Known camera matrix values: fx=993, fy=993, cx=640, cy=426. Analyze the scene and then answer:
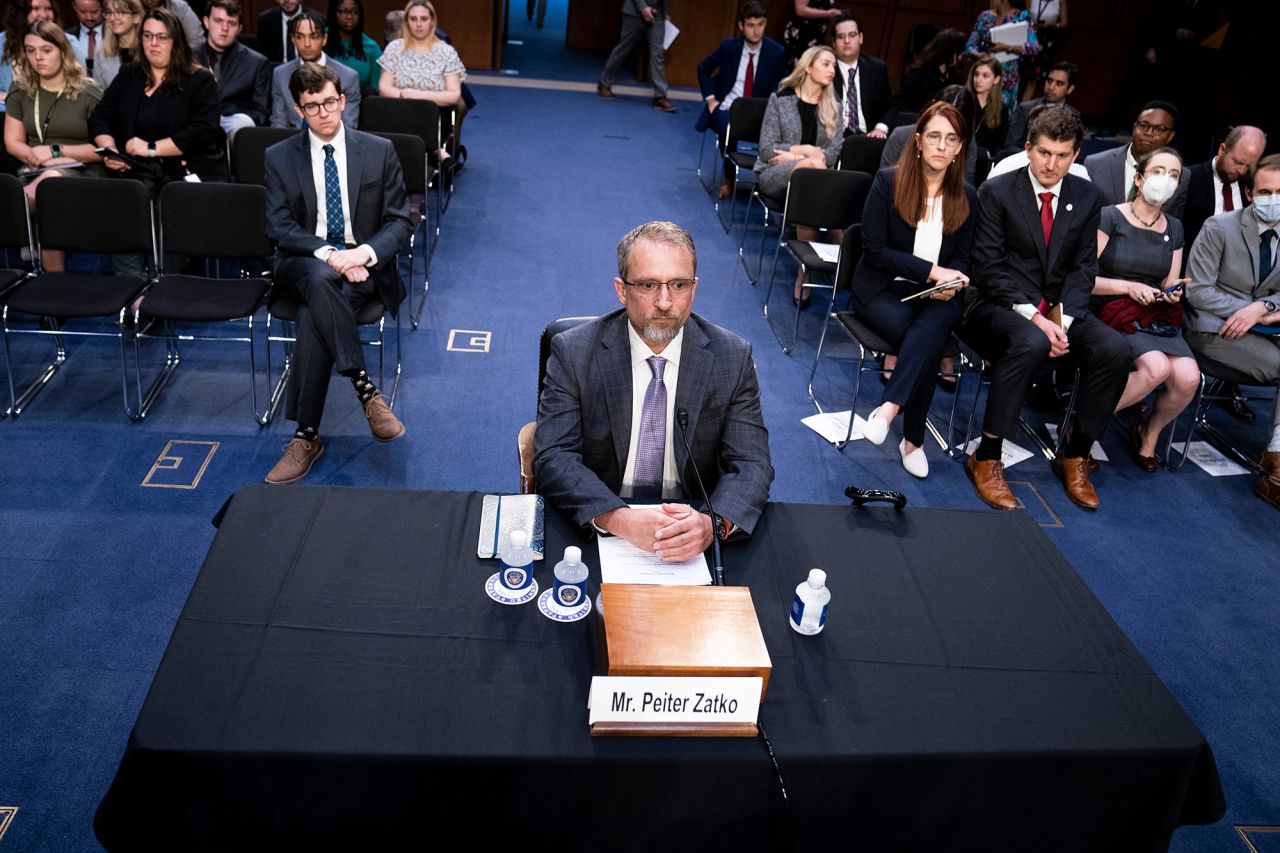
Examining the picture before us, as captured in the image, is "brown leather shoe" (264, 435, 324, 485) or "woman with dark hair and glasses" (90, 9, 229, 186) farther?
"woman with dark hair and glasses" (90, 9, 229, 186)

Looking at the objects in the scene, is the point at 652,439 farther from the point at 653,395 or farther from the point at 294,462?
the point at 294,462

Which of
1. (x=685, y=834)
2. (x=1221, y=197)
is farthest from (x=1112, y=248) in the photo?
(x=685, y=834)

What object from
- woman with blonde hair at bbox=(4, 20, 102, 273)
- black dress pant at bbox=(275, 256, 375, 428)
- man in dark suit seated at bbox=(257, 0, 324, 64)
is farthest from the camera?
man in dark suit seated at bbox=(257, 0, 324, 64)

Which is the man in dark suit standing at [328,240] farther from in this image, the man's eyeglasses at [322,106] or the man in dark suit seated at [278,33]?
the man in dark suit seated at [278,33]

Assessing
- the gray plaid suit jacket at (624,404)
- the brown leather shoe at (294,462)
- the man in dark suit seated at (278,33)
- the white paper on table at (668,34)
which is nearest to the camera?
the gray plaid suit jacket at (624,404)

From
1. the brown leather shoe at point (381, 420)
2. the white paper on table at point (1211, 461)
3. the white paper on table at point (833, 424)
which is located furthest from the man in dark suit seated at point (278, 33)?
the white paper on table at point (1211, 461)

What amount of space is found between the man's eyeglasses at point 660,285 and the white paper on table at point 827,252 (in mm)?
2851

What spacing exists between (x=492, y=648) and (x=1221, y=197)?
506 cm

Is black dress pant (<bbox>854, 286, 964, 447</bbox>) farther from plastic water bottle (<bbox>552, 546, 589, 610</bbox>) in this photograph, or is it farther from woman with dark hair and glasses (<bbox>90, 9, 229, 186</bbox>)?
woman with dark hair and glasses (<bbox>90, 9, 229, 186</bbox>)

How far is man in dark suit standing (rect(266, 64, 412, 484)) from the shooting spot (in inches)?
161

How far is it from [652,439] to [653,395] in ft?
0.41

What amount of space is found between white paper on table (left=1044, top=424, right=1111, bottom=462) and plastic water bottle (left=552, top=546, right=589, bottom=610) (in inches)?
137

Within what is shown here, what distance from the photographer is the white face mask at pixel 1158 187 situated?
4.61m

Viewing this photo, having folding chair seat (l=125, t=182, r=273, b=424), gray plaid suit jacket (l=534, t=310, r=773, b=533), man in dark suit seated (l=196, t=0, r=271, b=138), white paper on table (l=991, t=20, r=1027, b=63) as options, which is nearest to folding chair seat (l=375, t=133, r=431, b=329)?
folding chair seat (l=125, t=182, r=273, b=424)
